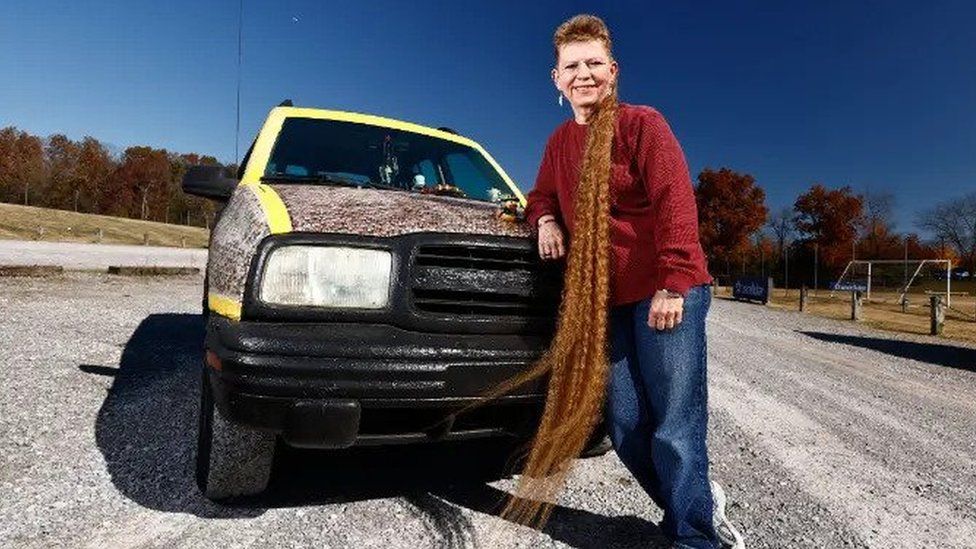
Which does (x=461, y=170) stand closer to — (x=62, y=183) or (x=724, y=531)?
(x=724, y=531)

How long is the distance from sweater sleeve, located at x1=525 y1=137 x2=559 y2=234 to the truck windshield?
36.8 inches

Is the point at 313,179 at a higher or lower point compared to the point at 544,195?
higher

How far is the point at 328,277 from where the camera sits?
2.06 meters

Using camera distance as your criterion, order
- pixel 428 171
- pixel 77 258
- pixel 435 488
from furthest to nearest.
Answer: pixel 77 258 < pixel 428 171 < pixel 435 488

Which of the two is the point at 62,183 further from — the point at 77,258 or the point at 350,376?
the point at 350,376

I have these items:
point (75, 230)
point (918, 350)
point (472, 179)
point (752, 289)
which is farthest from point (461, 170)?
point (75, 230)

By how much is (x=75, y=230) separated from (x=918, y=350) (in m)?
49.3

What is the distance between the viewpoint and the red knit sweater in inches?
72.3

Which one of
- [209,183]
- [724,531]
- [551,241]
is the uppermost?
[209,183]

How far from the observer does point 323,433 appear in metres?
A: 1.91

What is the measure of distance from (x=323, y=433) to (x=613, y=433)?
980 mm

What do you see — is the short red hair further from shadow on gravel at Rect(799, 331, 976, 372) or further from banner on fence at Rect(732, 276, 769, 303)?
banner on fence at Rect(732, 276, 769, 303)

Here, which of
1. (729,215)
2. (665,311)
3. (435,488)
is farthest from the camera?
(729,215)

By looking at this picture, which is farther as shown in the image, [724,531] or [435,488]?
[435,488]
